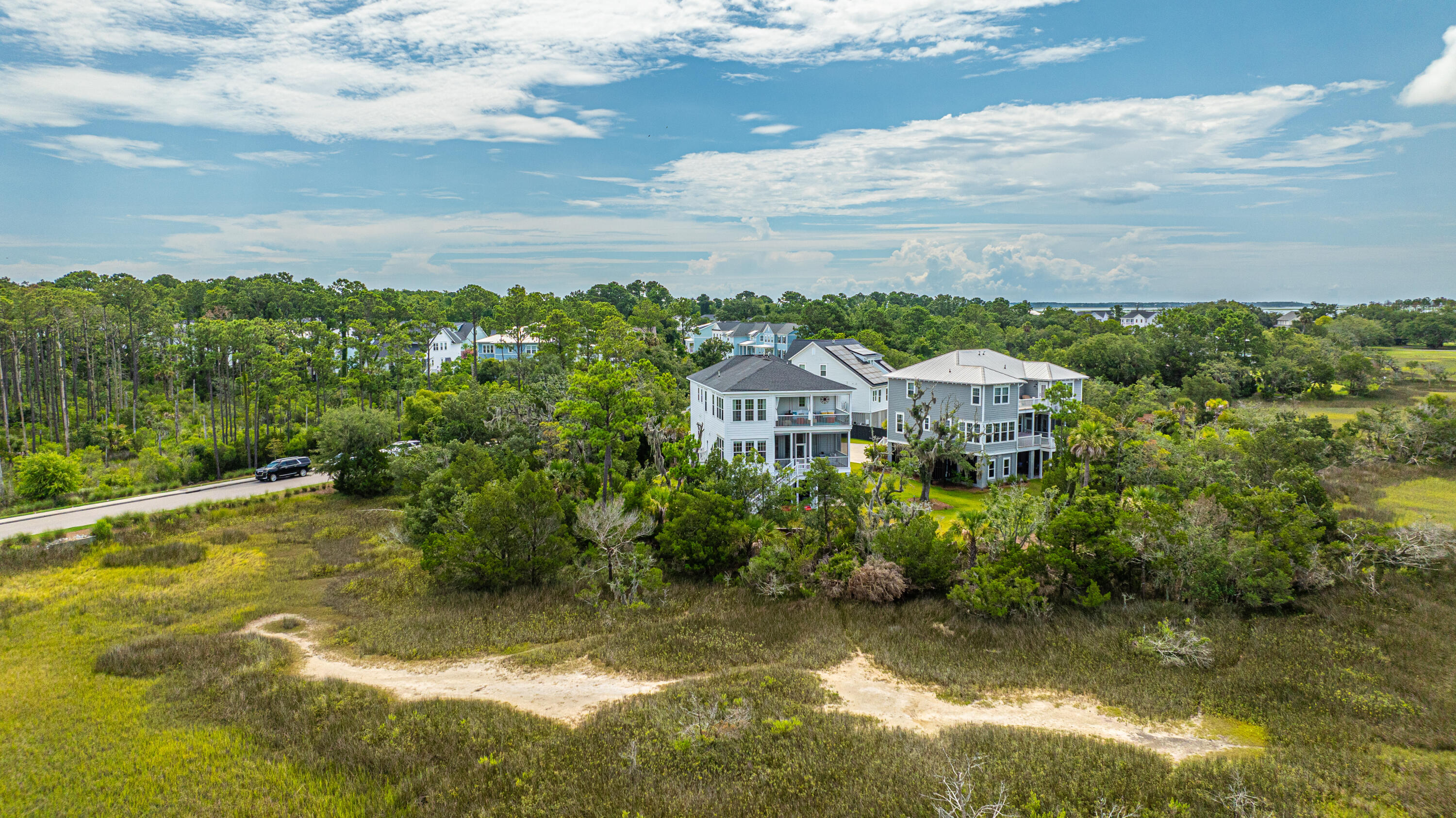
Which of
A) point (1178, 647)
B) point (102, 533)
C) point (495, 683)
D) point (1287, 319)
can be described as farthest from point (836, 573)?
point (1287, 319)

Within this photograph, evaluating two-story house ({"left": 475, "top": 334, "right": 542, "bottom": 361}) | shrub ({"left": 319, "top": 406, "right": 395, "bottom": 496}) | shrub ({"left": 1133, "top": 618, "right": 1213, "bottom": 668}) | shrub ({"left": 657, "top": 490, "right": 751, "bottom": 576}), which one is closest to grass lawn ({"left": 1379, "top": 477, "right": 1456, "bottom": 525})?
shrub ({"left": 1133, "top": 618, "right": 1213, "bottom": 668})

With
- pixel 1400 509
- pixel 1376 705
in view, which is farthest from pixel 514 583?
pixel 1400 509

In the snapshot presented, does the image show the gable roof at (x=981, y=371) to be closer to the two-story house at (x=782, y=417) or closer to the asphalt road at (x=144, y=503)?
the two-story house at (x=782, y=417)

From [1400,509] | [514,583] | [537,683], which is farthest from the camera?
[1400,509]

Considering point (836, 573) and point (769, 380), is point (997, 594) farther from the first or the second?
point (769, 380)

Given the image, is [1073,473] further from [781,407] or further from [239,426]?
[239,426]
